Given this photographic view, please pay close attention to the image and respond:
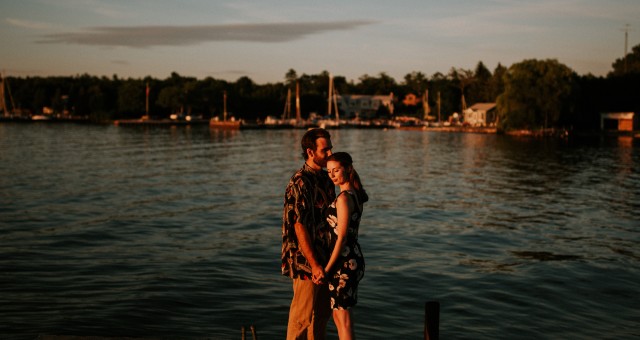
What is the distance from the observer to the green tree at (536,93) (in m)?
104

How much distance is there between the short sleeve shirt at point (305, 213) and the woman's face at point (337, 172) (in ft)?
0.80

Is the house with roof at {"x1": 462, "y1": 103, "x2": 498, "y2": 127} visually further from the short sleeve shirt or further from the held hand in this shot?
the held hand

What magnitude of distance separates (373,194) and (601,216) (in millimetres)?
11513

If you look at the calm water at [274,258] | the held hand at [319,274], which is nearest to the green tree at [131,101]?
the calm water at [274,258]

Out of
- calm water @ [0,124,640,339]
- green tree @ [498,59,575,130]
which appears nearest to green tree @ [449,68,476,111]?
green tree @ [498,59,575,130]

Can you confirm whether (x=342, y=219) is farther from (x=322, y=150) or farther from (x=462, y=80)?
(x=462, y=80)

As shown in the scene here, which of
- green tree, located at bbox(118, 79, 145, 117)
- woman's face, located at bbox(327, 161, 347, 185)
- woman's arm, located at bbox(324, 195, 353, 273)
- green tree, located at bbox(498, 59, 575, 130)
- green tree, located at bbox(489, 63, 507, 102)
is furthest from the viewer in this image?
green tree, located at bbox(118, 79, 145, 117)

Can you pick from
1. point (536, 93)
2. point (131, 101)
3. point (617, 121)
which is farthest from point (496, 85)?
point (131, 101)

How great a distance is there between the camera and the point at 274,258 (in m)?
17.7

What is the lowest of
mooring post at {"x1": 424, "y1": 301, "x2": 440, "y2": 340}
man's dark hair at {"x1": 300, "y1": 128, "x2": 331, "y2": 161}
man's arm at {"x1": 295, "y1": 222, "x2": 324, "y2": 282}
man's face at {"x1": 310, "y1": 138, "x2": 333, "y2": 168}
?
mooring post at {"x1": 424, "y1": 301, "x2": 440, "y2": 340}

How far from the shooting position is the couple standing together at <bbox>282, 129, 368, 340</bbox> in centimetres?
694

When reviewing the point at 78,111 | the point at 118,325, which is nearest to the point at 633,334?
the point at 118,325

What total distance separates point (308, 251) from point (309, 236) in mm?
164

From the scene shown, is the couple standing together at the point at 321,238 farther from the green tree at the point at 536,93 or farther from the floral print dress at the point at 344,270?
the green tree at the point at 536,93
